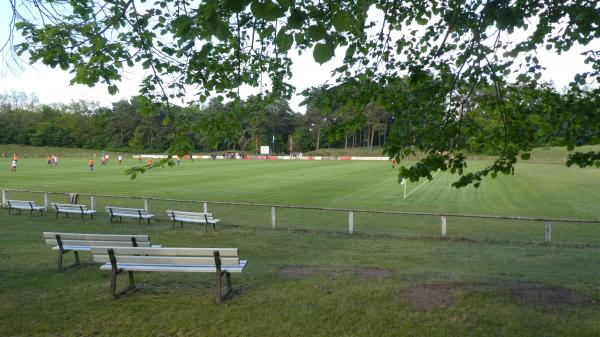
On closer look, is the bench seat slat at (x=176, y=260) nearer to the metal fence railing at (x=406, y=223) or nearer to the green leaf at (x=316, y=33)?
the green leaf at (x=316, y=33)

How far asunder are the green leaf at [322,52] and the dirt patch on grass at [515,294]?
4365 millimetres

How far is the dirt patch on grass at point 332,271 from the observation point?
8.40m

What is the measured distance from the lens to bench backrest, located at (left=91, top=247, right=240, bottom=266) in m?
6.89

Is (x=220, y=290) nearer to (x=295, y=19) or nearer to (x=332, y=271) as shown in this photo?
(x=332, y=271)

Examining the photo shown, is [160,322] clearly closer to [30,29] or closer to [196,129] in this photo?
[196,129]

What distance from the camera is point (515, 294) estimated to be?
706 centimetres

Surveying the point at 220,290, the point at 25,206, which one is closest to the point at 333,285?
the point at 220,290

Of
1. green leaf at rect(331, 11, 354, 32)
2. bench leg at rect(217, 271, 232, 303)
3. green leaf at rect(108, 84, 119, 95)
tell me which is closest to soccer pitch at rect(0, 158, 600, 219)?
bench leg at rect(217, 271, 232, 303)

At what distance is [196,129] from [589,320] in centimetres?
628

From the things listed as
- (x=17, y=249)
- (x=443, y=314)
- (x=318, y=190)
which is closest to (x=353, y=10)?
(x=443, y=314)

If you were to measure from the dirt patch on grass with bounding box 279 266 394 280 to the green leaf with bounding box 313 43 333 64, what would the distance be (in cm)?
565

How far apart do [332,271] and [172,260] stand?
10.3 ft

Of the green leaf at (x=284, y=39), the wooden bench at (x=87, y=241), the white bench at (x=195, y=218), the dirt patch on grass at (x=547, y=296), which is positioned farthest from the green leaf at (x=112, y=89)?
the white bench at (x=195, y=218)

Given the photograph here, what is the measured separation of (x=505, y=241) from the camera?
556 inches
